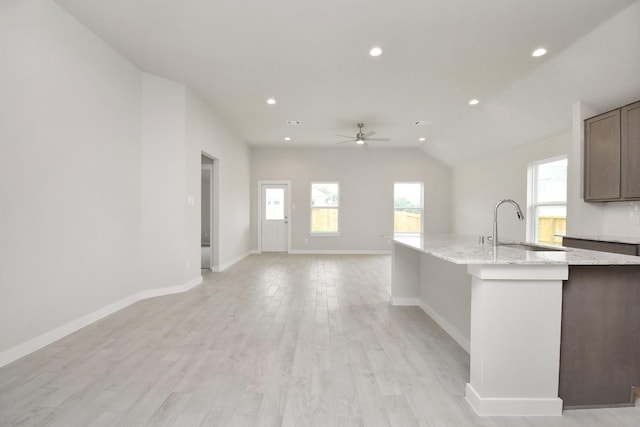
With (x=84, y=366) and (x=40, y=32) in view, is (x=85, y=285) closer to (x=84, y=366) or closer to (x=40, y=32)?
(x=84, y=366)

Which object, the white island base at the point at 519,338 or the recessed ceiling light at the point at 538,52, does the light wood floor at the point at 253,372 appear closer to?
the white island base at the point at 519,338

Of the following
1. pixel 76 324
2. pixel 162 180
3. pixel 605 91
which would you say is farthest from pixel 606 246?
pixel 76 324

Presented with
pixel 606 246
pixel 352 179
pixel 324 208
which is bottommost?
pixel 606 246

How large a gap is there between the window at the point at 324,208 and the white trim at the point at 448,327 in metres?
5.12

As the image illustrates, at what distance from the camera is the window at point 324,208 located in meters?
8.88

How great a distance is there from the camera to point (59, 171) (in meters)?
2.86

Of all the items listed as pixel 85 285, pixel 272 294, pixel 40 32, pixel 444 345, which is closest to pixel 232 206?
pixel 272 294

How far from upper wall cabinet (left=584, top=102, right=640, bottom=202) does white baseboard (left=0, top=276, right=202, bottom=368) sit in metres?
5.39

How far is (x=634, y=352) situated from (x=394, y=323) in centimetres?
182

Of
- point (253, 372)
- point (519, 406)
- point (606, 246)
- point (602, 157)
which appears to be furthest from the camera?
point (602, 157)

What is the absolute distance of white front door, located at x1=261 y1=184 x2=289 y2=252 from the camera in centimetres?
886

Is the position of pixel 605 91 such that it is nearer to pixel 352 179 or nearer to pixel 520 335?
pixel 520 335

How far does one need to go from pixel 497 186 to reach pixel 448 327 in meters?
4.64

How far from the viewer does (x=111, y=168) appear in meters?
3.60
